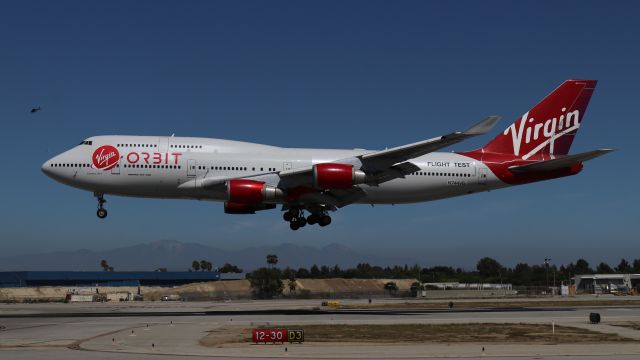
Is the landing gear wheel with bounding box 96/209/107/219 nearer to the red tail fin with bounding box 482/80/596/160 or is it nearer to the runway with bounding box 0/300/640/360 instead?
the runway with bounding box 0/300/640/360

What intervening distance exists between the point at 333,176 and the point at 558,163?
17.7 m

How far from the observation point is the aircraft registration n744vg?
48.6m

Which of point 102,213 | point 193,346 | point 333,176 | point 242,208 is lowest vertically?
point 193,346

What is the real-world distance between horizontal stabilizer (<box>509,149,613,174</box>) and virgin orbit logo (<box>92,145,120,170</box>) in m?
30.9

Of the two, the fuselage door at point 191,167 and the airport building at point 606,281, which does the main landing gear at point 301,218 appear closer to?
the fuselage door at point 191,167

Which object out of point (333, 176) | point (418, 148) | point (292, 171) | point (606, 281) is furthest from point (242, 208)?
point (606, 281)

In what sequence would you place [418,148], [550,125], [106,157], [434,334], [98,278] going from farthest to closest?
1. [98,278]
2. [550,125]
3. [106,157]
4. [418,148]
5. [434,334]

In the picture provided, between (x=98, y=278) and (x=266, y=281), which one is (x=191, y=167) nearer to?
(x=266, y=281)

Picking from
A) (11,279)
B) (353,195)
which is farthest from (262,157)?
(11,279)

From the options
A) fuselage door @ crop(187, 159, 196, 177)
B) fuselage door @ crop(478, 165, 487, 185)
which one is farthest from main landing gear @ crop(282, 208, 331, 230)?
fuselage door @ crop(478, 165, 487, 185)

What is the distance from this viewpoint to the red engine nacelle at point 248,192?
4778 centimetres

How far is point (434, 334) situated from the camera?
36.2 metres

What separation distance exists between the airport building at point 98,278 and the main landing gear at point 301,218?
13391 centimetres

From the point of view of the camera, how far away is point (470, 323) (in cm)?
Answer: 4303
